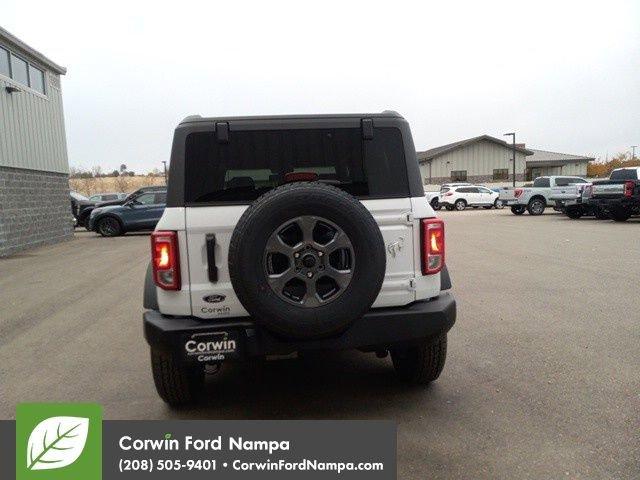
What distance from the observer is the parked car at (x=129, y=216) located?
1833cm

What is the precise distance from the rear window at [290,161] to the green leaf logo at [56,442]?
1.45 metres

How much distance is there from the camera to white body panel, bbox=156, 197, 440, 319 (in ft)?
9.84

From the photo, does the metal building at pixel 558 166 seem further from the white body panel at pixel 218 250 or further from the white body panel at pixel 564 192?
the white body panel at pixel 218 250

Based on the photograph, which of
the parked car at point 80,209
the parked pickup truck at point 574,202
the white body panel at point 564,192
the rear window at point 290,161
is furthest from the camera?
the parked car at point 80,209

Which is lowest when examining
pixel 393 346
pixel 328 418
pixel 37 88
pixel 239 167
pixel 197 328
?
pixel 328 418

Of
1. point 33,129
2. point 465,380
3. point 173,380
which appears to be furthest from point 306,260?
point 33,129

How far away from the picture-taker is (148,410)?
3.54 metres

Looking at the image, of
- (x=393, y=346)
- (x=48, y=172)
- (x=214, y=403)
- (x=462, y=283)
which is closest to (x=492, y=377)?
(x=393, y=346)

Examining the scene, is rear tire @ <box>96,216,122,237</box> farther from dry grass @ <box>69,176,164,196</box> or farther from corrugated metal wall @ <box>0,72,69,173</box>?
dry grass @ <box>69,176,164,196</box>

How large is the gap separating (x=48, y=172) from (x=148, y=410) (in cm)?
1582

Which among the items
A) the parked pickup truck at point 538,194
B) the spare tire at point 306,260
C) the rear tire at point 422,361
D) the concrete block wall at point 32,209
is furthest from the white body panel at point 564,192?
the spare tire at point 306,260

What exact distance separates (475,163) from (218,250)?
50.9m

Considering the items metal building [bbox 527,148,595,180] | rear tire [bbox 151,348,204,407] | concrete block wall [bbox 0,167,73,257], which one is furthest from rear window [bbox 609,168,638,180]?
metal building [bbox 527,148,595,180]

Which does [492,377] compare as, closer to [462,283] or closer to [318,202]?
[318,202]
